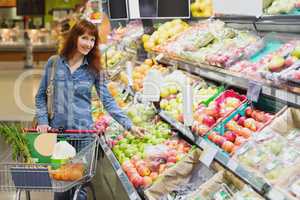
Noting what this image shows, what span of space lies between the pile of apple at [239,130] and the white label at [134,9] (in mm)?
2454

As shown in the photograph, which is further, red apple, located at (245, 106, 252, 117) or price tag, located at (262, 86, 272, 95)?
red apple, located at (245, 106, 252, 117)

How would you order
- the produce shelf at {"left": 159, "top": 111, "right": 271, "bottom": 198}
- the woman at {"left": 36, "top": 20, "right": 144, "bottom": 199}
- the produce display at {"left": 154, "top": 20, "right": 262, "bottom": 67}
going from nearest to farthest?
the produce shelf at {"left": 159, "top": 111, "right": 271, "bottom": 198} → the produce display at {"left": 154, "top": 20, "right": 262, "bottom": 67} → the woman at {"left": 36, "top": 20, "right": 144, "bottom": 199}

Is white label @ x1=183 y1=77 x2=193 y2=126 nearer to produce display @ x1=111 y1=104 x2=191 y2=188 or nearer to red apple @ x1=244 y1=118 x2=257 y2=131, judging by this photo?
red apple @ x1=244 y1=118 x2=257 y2=131

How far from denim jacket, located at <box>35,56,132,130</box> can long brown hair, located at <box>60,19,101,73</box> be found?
1.7 inches

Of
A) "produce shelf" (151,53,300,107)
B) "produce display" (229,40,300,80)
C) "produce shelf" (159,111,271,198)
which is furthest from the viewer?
"produce display" (229,40,300,80)

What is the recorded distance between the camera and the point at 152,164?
3.44 meters

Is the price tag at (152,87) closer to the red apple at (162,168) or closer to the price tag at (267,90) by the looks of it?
the red apple at (162,168)

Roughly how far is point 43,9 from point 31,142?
56.3ft

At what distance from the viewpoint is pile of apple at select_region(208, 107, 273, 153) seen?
8.95ft

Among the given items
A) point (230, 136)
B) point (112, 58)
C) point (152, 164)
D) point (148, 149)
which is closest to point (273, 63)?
point (230, 136)

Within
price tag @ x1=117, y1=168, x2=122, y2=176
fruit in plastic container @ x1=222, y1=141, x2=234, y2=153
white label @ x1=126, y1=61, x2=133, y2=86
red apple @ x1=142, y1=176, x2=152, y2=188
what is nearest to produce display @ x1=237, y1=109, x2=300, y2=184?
fruit in plastic container @ x1=222, y1=141, x2=234, y2=153

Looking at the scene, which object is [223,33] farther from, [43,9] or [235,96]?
[43,9]

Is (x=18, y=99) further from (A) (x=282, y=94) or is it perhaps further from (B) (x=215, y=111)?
(A) (x=282, y=94)

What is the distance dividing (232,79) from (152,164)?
853 millimetres
